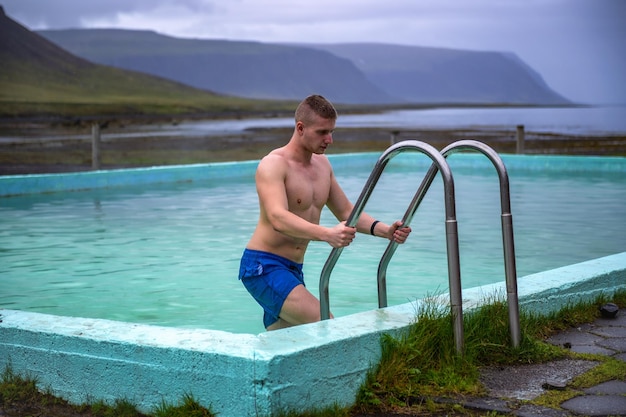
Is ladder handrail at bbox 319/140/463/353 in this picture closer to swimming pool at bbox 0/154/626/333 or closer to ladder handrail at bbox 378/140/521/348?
ladder handrail at bbox 378/140/521/348

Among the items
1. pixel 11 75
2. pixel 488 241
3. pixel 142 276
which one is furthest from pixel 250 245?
pixel 11 75

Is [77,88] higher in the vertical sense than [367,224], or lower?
higher

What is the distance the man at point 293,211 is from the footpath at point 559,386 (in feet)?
2.37

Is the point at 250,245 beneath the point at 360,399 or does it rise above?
above

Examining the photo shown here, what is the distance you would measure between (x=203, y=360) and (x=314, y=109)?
4.20ft

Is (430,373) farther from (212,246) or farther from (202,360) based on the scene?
(212,246)

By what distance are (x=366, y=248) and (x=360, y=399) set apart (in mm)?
5960

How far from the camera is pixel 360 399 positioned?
11.0ft

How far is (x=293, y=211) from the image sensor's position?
425cm

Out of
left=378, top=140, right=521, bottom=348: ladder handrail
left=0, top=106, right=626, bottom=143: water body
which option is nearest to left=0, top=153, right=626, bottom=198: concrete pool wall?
left=378, top=140, right=521, bottom=348: ladder handrail

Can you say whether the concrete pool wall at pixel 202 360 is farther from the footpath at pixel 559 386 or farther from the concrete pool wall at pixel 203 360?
the footpath at pixel 559 386

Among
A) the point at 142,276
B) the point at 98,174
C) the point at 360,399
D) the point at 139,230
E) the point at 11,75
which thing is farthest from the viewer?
the point at 11,75

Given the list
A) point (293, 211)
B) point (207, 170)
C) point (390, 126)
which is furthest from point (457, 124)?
point (293, 211)

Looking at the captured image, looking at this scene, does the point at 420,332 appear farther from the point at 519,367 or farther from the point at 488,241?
the point at 488,241
